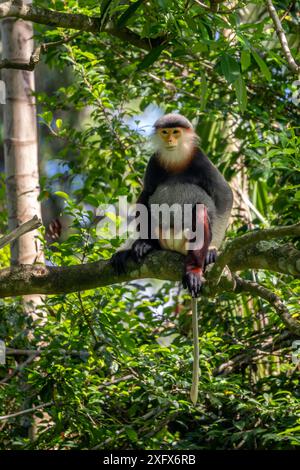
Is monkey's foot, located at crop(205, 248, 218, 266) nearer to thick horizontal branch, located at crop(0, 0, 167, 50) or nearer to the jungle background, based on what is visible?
the jungle background

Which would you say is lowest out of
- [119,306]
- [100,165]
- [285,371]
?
[285,371]

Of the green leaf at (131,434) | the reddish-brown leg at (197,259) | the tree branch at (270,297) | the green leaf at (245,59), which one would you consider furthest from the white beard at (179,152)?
the green leaf at (131,434)

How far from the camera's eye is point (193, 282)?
374 cm

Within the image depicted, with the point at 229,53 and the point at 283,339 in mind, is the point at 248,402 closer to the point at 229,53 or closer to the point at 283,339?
the point at 283,339

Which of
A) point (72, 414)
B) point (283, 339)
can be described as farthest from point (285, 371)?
point (72, 414)

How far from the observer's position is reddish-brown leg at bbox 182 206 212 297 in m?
3.74

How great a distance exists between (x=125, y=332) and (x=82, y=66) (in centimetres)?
Result: 175

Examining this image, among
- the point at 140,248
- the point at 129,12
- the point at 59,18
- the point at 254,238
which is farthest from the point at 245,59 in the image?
the point at 140,248

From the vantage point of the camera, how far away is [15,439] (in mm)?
4582

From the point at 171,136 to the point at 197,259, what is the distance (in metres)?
0.98

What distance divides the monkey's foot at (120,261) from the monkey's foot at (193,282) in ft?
1.02

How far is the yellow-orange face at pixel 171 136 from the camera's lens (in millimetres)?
4477

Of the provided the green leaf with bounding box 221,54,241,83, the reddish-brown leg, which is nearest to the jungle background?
the green leaf with bounding box 221,54,241,83

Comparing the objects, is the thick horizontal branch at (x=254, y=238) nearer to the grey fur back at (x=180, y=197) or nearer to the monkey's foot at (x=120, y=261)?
the monkey's foot at (x=120, y=261)
